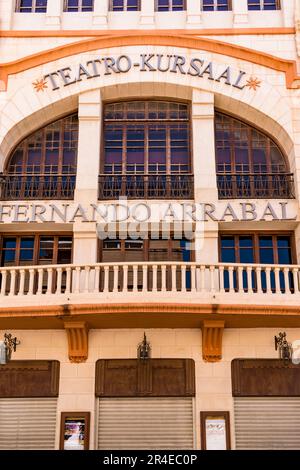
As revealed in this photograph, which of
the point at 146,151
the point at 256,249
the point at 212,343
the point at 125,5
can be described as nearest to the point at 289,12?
the point at 125,5

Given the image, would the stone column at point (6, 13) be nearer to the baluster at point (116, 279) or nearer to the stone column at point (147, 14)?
the stone column at point (147, 14)

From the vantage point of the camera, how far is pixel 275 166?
726 inches

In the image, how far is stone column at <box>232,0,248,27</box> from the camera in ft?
63.3

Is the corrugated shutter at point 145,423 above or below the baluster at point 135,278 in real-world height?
below

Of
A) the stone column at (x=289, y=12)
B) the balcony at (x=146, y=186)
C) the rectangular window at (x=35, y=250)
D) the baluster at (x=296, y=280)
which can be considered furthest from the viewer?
the stone column at (x=289, y=12)

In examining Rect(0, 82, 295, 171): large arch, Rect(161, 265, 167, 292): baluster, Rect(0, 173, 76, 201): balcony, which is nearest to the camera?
Rect(161, 265, 167, 292): baluster

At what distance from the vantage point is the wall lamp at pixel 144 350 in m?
15.3

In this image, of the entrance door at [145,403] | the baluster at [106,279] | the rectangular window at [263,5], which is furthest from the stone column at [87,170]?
the rectangular window at [263,5]

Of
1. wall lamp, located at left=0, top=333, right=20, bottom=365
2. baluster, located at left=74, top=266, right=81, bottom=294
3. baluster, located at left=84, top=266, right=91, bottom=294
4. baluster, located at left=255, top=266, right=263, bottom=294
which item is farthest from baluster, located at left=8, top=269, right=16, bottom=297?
baluster, located at left=255, top=266, right=263, bottom=294

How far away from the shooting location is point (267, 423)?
15.2 m

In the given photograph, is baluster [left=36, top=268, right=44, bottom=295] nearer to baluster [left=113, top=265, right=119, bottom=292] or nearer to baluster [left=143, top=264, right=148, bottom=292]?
baluster [left=113, top=265, right=119, bottom=292]

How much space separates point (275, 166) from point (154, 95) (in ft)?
14.5

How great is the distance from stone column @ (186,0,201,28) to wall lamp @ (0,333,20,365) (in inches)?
439

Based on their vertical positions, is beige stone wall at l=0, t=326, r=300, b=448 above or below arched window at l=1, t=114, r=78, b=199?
below
